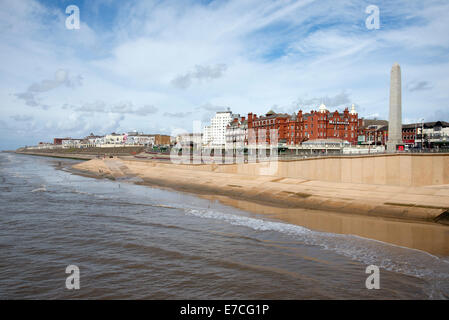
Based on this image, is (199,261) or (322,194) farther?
(322,194)

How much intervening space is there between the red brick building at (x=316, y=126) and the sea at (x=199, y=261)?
68.6 meters

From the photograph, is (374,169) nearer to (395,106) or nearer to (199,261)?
Answer: (395,106)

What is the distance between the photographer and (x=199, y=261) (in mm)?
13469

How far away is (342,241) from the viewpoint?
16.7 meters

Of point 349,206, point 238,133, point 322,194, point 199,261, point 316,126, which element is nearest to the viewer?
point 199,261

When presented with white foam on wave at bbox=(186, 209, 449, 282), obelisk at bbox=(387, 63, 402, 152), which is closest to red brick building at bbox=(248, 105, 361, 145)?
obelisk at bbox=(387, 63, 402, 152)

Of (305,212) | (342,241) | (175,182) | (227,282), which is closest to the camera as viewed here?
(227,282)

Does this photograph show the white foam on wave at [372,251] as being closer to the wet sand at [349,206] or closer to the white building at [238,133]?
the wet sand at [349,206]

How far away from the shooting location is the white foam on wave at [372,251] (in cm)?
1241

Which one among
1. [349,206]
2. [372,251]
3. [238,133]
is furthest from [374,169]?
[238,133]

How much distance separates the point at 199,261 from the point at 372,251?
884 cm
